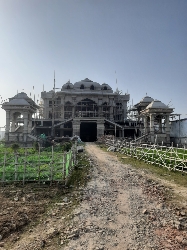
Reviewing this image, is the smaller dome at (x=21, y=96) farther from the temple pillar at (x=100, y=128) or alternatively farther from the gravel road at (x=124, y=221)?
the gravel road at (x=124, y=221)

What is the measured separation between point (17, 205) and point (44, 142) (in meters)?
24.9

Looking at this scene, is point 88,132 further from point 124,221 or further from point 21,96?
point 124,221

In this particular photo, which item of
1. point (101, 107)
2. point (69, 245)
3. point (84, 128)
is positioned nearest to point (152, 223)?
point (69, 245)

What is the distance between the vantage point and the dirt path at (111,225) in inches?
197

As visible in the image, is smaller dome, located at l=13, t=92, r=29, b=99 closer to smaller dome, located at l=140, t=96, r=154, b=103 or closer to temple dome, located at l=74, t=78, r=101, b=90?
temple dome, located at l=74, t=78, r=101, b=90

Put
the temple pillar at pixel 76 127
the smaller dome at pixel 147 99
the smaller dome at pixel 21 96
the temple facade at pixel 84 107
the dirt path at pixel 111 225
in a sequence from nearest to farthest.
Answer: the dirt path at pixel 111 225, the temple pillar at pixel 76 127, the smaller dome at pixel 21 96, the temple facade at pixel 84 107, the smaller dome at pixel 147 99

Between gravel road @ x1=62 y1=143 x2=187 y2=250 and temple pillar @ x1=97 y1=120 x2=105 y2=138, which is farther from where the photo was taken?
temple pillar @ x1=97 y1=120 x2=105 y2=138

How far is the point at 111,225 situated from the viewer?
5.94 meters

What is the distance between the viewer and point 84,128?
1925 inches

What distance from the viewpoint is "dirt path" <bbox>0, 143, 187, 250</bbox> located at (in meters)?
5.01

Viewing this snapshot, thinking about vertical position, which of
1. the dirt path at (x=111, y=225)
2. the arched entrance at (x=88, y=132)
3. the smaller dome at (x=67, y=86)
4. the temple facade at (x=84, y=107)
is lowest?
the dirt path at (x=111, y=225)

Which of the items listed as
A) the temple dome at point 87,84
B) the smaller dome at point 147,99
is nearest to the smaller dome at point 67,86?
the temple dome at point 87,84

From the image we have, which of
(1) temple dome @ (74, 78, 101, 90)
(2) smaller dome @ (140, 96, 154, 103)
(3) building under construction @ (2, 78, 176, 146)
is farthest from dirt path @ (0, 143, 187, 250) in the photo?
(1) temple dome @ (74, 78, 101, 90)

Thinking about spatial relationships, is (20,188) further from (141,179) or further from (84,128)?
(84,128)
